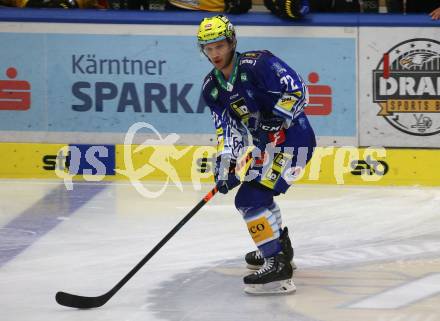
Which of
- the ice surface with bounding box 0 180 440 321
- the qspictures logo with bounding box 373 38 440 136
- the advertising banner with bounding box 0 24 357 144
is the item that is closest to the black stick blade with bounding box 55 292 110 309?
the ice surface with bounding box 0 180 440 321

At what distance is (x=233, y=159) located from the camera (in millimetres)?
5875

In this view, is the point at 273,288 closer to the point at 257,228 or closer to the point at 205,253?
the point at 257,228

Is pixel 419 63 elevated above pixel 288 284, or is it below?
above

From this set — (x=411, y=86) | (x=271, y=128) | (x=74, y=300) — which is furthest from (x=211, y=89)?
(x=411, y=86)

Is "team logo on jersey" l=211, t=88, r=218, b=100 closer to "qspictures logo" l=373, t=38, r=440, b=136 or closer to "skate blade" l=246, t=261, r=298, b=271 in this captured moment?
"skate blade" l=246, t=261, r=298, b=271

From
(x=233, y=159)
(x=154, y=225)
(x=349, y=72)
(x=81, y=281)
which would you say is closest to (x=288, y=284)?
(x=233, y=159)

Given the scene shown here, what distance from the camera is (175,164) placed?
854 centimetres

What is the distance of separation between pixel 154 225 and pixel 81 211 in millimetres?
613

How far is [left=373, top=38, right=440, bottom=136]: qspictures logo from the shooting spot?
8.25 meters

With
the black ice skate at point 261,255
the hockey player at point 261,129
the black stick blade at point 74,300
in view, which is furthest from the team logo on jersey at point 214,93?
the black stick blade at point 74,300

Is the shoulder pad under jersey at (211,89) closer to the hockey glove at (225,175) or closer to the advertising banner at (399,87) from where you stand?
the hockey glove at (225,175)

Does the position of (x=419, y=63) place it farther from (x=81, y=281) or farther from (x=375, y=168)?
(x=81, y=281)

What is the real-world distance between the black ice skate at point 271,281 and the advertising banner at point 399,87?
2.74m

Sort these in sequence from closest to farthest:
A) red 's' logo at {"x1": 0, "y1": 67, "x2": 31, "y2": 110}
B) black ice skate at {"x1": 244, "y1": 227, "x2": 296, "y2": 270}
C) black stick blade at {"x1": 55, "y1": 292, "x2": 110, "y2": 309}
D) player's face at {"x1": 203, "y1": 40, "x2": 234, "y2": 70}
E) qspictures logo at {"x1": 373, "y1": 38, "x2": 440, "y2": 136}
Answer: black stick blade at {"x1": 55, "y1": 292, "x2": 110, "y2": 309}, player's face at {"x1": 203, "y1": 40, "x2": 234, "y2": 70}, black ice skate at {"x1": 244, "y1": 227, "x2": 296, "y2": 270}, qspictures logo at {"x1": 373, "y1": 38, "x2": 440, "y2": 136}, red 's' logo at {"x1": 0, "y1": 67, "x2": 31, "y2": 110}
